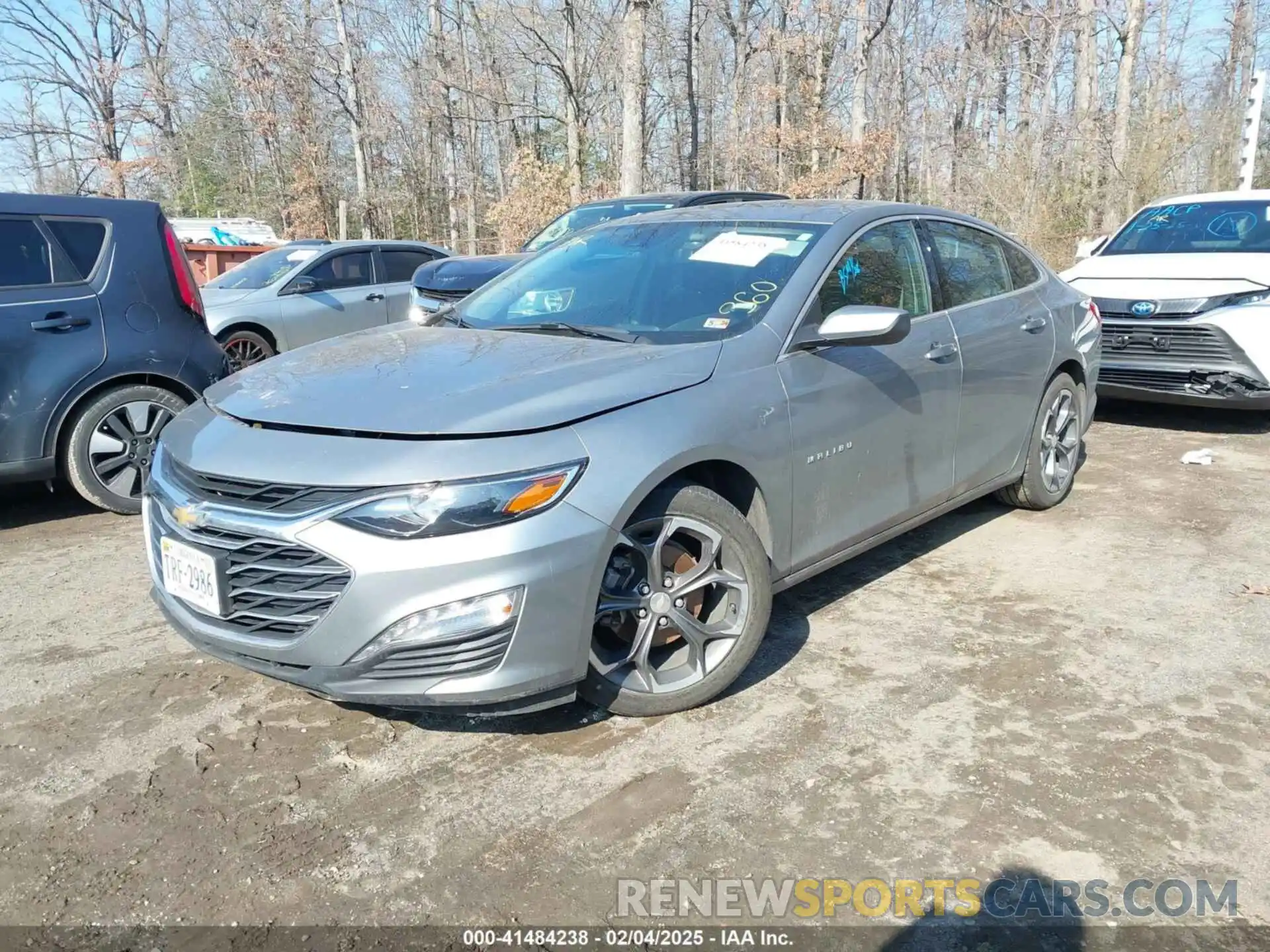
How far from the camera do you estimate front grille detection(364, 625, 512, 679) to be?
262 centimetres

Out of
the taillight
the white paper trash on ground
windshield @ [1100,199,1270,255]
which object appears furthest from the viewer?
windshield @ [1100,199,1270,255]

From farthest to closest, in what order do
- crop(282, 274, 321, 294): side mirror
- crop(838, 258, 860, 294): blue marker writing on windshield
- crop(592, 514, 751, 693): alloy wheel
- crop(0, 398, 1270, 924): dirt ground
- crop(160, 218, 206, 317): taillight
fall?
crop(282, 274, 321, 294): side mirror < crop(160, 218, 206, 317): taillight < crop(838, 258, 860, 294): blue marker writing on windshield < crop(592, 514, 751, 693): alloy wheel < crop(0, 398, 1270, 924): dirt ground

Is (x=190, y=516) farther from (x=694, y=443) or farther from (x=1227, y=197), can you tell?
(x=1227, y=197)

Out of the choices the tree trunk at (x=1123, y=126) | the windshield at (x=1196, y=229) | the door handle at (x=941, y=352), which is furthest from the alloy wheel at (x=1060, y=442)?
the tree trunk at (x=1123, y=126)

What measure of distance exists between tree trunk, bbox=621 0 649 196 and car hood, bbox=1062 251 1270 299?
29.6 ft

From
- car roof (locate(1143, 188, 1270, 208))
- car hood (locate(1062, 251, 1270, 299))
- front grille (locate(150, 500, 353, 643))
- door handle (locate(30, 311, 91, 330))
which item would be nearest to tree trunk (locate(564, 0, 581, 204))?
car roof (locate(1143, 188, 1270, 208))

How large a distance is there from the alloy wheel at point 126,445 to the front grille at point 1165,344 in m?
6.47

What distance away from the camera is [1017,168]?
800 inches

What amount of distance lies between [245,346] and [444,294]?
9.18 feet

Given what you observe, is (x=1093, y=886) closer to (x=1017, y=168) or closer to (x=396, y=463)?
(x=396, y=463)

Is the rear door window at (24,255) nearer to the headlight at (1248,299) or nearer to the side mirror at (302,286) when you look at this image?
the side mirror at (302,286)

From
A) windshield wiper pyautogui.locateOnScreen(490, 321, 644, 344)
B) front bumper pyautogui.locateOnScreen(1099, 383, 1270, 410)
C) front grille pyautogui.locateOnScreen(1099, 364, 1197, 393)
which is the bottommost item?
front bumper pyautogui.locateOnScreen(1099, 383, 1270, 410)

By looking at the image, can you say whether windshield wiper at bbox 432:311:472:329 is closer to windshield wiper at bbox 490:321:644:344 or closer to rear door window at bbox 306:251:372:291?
windshield wiper at bbox 490:321:644:344

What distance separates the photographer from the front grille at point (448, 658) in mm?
2621
